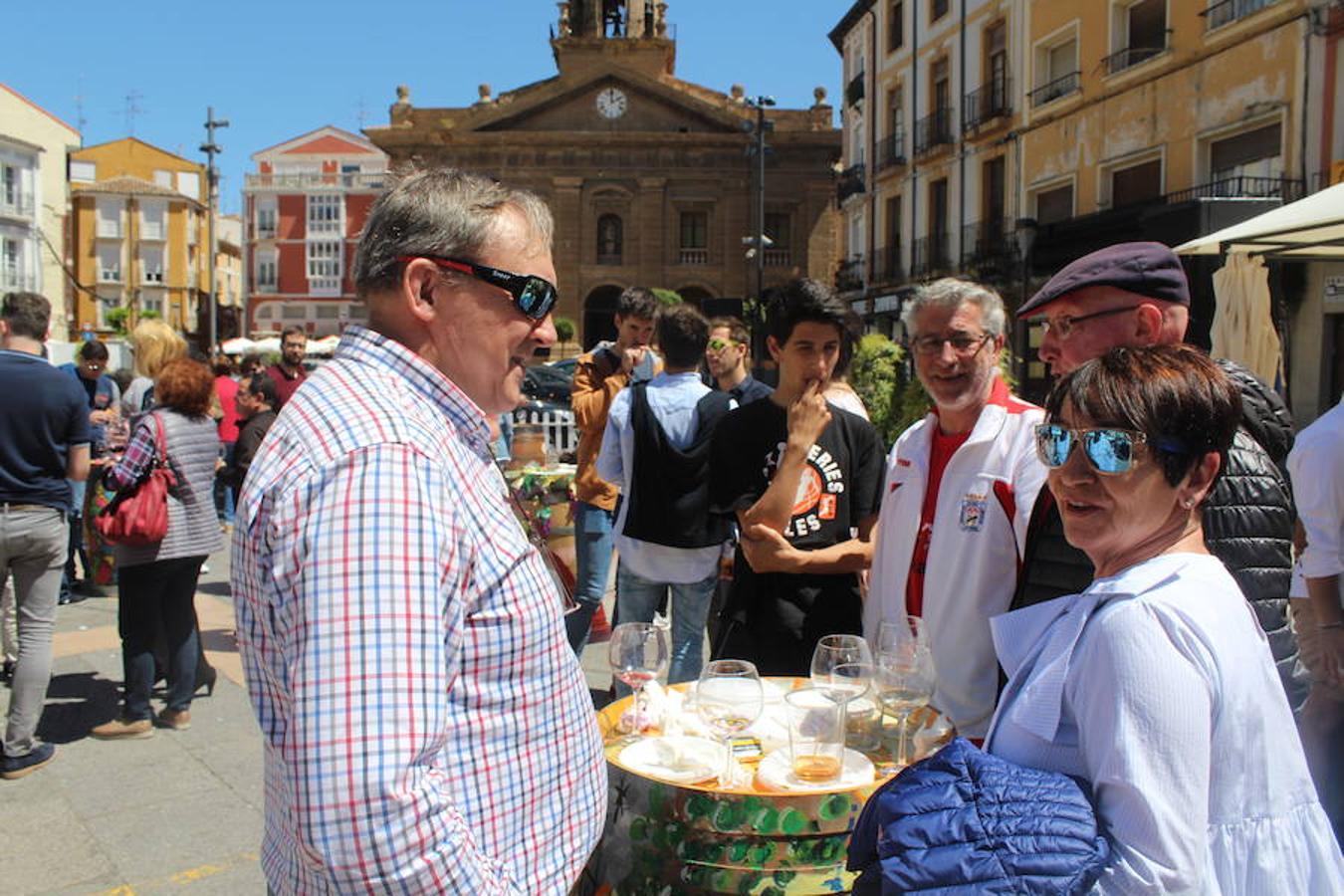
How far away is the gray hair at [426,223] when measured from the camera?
4.96ft

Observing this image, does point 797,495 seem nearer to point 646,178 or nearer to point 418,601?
point 418,601

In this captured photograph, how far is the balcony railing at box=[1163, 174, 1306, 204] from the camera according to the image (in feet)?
49.7

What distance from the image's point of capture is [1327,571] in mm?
3100

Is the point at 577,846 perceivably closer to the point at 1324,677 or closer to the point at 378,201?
the point at 378,201

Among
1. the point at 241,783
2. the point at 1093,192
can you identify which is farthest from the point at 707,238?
the point at 241,783

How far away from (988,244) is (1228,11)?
803cm

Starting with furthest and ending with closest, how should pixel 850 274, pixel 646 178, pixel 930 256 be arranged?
pixel 646 178 < pixel 850 274 < pixel 930 256

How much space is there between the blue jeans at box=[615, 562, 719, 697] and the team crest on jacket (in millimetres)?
1836

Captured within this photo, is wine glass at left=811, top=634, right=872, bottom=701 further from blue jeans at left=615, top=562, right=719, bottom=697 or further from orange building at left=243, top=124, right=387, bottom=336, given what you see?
orange building at left=243, top=124, right=387, bottom=336

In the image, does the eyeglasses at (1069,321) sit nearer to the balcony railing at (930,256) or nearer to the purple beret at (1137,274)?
the purple beret at (1137,274)

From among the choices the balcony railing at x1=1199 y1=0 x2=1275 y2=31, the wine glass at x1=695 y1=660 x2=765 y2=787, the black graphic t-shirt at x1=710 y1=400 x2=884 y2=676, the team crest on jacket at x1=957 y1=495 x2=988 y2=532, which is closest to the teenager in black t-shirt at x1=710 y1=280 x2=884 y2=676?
the black graphic t-shirt at x1=710 y1=400 x2=884 y2=676

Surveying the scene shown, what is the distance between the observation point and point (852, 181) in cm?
3375

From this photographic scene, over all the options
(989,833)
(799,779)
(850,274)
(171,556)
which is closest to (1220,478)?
(799,779)

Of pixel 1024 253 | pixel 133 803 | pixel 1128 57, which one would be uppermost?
pixel 1128 57
